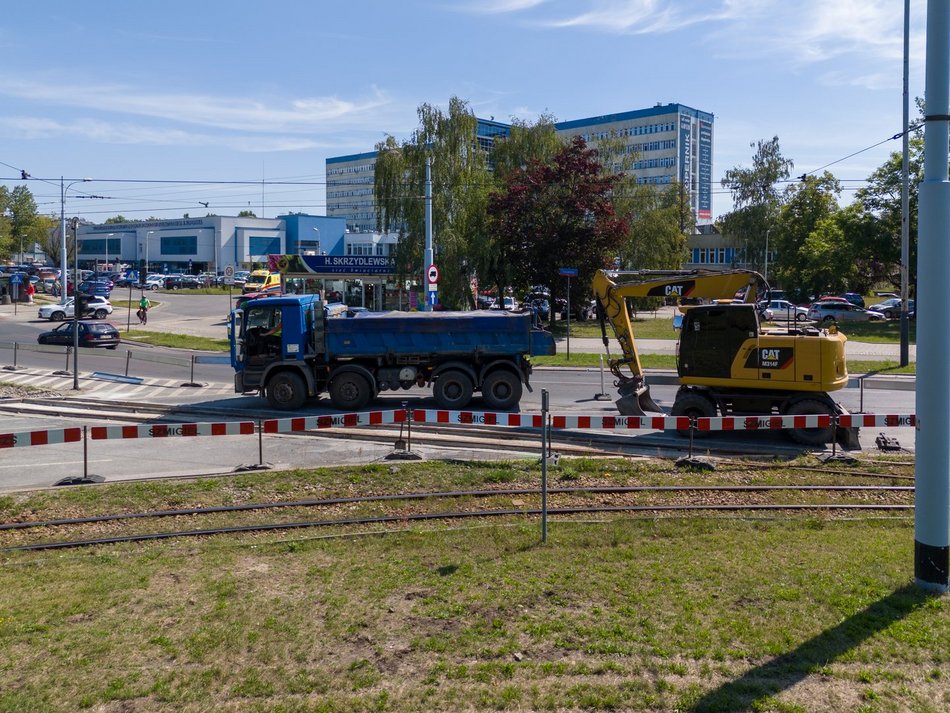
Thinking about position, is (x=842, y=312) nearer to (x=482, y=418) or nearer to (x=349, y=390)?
(x=349, y=390)

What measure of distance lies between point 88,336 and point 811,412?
96.8 ft

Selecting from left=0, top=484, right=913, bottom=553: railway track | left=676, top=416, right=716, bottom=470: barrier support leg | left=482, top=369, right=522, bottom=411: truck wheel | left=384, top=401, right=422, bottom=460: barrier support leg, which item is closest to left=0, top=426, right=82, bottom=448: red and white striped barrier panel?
left=0, top=484, right=913, bottom=553: railway track

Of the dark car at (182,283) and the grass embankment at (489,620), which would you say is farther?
the dark car at (182,283)

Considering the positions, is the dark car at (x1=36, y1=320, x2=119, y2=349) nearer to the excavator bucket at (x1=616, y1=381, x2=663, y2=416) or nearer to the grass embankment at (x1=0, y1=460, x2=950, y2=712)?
the excavator bucket at (x1=616, y1=381, x2=663, y2=416)

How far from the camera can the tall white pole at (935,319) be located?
744cm

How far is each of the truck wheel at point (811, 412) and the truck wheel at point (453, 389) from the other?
685 centimetres

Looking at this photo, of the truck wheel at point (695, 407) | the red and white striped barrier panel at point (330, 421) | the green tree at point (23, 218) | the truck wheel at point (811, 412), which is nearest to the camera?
the red and white striped barrier panel at point (330, 421)

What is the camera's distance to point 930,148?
24.6 ft

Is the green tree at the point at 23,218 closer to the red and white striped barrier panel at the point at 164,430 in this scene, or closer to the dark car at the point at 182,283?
the dark car at the point at 182,283

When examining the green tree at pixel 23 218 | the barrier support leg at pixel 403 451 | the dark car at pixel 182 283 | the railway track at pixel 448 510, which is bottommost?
the railway track at pixel 448 510

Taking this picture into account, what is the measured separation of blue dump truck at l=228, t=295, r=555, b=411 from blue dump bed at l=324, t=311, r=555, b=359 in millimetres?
22

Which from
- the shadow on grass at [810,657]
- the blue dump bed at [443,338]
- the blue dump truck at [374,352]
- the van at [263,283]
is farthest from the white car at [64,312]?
the shadow on grass at [810,657]

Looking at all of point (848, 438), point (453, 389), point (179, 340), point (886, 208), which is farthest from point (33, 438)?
point (886, 208)

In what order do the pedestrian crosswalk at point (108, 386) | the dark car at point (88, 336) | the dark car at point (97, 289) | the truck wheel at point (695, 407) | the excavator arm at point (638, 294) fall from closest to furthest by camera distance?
1. the truck wheel at point (695, 407)
2. the excavator arm at point (638, 294)
3. the pedestrian crosswalk at point (108, 386)
4. the dark car at point (88, 336)
5. the dark car at point (97, 289)
